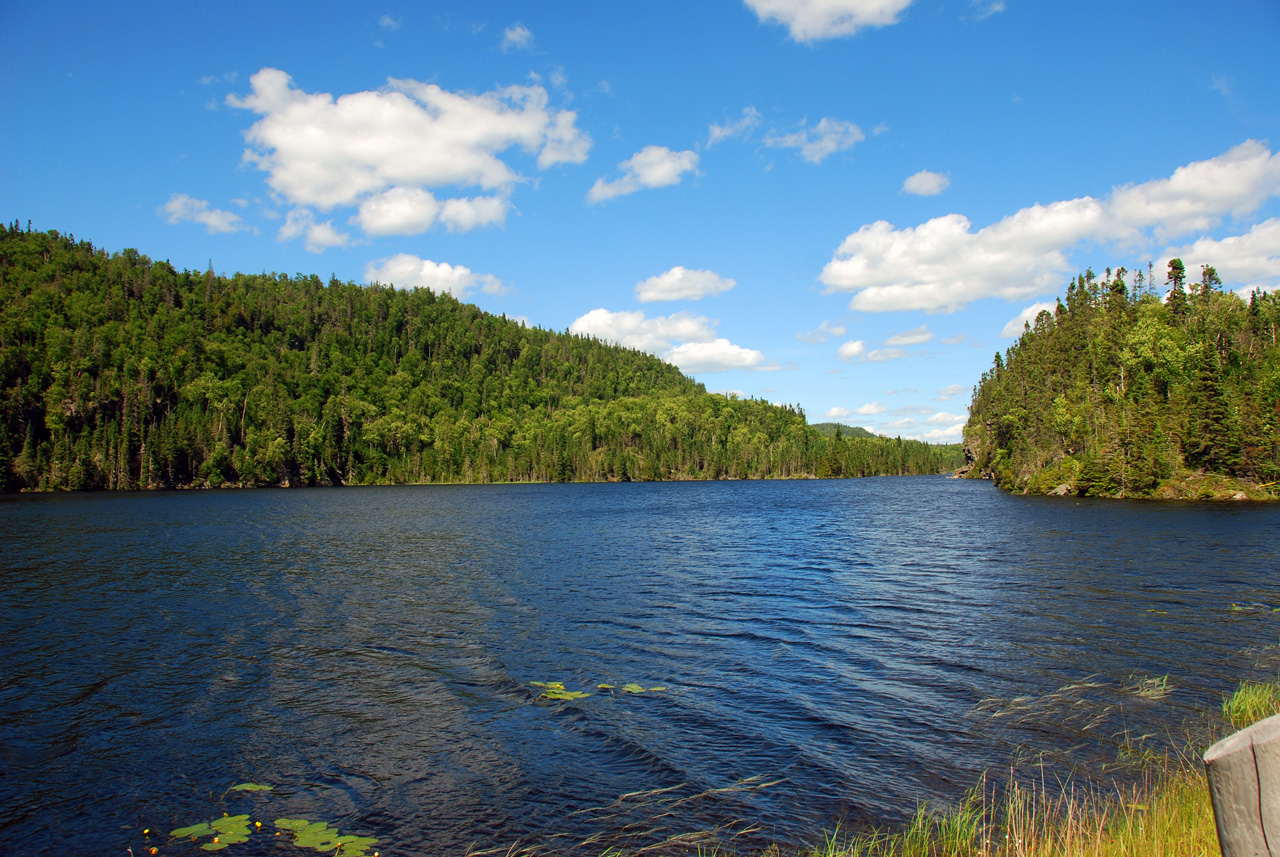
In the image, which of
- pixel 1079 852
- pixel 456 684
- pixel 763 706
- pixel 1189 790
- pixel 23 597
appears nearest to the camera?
pixel 1079 852

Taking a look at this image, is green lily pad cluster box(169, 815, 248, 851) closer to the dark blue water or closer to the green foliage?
the dark blue water

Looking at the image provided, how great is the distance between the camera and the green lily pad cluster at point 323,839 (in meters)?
10.6

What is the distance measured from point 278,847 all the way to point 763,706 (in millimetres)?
10436

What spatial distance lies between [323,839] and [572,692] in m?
7.50

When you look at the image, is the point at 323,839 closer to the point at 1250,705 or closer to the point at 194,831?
the point at 194,831

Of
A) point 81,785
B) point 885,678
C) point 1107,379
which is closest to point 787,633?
point 885,678

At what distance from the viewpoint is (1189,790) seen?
1018cm

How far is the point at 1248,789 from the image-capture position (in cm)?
341

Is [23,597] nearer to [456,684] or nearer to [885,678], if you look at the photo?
[456,684]

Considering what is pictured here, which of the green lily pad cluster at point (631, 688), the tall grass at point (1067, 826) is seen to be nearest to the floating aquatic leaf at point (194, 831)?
the green lily pad cluster at point (631, 688)

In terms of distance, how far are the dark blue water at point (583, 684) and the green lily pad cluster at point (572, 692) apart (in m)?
0.32

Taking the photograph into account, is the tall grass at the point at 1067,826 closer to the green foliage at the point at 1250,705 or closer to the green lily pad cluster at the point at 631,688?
the green foliage at the point at 1250,705

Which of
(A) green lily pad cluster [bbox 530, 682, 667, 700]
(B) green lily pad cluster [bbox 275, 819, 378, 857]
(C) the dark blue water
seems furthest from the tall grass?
(A) green lily pad cluster [bbox 530, 682, 667, 700]

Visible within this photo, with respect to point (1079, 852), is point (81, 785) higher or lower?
lower
